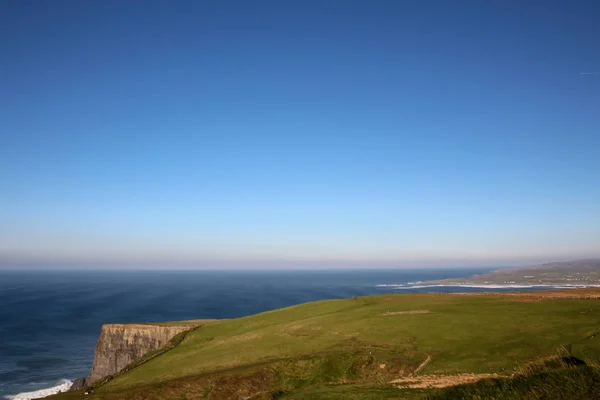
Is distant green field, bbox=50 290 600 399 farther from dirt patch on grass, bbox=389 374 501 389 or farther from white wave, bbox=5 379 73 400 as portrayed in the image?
white wave, bbox=5 379 73 400

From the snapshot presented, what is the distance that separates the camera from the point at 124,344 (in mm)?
53688

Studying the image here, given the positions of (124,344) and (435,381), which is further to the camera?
(124,344)

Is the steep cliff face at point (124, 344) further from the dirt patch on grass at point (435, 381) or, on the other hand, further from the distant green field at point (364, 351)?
the dirt patch on grass at point (435, 381)

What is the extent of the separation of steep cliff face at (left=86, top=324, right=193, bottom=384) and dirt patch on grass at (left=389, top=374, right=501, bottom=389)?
36.9 meters

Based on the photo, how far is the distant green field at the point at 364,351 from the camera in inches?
961

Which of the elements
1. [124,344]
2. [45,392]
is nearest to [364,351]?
[124,344]

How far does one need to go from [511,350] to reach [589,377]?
1944cm

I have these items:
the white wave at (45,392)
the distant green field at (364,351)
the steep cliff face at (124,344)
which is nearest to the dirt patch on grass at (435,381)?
the distant green field at (364,351)

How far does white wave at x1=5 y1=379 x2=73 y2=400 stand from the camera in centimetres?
5078

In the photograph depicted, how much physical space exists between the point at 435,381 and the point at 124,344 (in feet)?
150

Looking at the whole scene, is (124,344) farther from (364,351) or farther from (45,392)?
(364,351)

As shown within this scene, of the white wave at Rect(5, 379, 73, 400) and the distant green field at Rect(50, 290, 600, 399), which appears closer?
the distant green field at Rect(50, 290, 600, 399)

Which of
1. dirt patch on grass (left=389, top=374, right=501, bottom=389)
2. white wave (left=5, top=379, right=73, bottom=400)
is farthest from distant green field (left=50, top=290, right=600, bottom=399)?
white wave (left=5, top=379, right=73, bottom=400)

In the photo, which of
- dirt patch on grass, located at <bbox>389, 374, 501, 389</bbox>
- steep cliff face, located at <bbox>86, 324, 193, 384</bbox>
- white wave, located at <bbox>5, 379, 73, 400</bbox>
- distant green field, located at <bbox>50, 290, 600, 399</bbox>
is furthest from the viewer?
steep cliff face, located at <bbox>86, 324, 193, 384</bbox>
